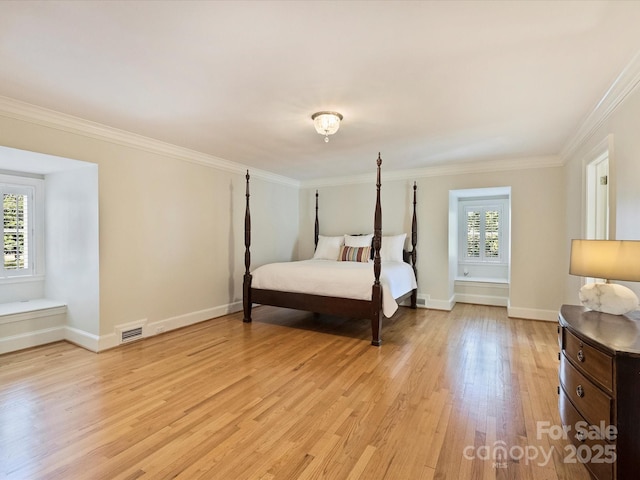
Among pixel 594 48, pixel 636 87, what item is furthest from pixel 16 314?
pixel 636 87

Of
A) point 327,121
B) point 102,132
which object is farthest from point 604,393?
point 102,132

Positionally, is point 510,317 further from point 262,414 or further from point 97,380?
point 97,380

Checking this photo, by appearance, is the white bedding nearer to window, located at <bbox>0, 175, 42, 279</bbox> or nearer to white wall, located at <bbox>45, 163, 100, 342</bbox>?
white wall, located at <bbox>45, 163, 100, 342</bbox>

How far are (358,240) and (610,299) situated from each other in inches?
150

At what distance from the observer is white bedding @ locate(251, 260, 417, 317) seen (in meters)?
3.58

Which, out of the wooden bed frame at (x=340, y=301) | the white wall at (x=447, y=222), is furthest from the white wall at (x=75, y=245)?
the white wall at (x=447, y=222)

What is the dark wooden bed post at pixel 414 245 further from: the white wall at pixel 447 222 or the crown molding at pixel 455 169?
the crown molding at pixel 455 169

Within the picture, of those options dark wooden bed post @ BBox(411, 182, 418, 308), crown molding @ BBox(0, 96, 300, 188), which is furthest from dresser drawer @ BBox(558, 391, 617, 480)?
crown molding @ BBox(0, 96, 300, 188)

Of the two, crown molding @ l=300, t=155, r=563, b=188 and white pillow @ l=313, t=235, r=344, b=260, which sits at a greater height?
crown molding @ l=300, t=155, r=563, b=188

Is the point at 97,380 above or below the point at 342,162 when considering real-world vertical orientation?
below

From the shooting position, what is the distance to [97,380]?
8.50 feet

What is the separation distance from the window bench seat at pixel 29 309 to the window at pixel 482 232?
6.31 m

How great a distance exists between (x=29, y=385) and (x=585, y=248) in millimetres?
4035

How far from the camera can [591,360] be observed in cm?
143
